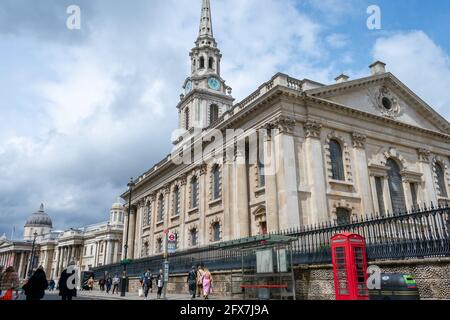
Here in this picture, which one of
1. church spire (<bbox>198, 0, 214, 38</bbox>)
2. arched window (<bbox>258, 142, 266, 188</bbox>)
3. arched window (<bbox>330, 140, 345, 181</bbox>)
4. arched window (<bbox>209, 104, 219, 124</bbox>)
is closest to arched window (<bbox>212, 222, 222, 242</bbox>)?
arched window (<bbox>258, 142, 266, 188</bbox>)

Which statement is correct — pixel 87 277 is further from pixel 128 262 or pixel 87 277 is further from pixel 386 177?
pixel 386 177

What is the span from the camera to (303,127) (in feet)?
83.0

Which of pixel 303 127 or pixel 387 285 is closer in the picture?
pixel 387 285

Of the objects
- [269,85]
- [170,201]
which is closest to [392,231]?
[269,85]

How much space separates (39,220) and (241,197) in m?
116

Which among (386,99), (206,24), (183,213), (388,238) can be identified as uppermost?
(206,24)

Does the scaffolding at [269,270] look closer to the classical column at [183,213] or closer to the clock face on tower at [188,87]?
the classical column at [183,213]

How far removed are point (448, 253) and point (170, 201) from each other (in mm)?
31037

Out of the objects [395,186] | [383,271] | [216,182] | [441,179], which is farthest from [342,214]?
[441,179]

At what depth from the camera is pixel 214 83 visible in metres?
51.8

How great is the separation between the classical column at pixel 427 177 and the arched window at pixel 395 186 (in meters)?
2.04

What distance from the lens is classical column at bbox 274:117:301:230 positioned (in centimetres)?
2233

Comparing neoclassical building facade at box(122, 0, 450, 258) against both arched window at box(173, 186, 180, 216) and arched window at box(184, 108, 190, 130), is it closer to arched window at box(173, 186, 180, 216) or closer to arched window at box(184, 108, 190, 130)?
arched window at box(173, 186, 180, 216)

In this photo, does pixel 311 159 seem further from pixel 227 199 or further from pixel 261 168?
pixel 227 199
